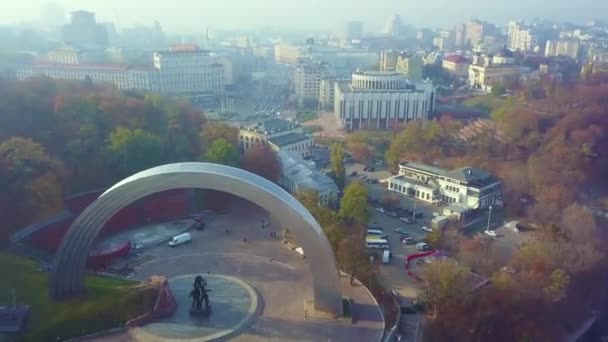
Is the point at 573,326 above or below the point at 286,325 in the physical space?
below

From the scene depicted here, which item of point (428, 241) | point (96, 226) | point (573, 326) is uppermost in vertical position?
point (96, 226)

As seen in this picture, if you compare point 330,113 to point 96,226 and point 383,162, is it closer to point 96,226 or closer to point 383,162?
point 383,162

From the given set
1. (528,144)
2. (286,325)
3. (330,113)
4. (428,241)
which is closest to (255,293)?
(286,325)

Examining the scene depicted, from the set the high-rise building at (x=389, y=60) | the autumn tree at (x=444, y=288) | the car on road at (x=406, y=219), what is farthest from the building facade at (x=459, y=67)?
the autumn tree at (x=444, y=288)

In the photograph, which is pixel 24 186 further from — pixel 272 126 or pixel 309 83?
pixel 309 83

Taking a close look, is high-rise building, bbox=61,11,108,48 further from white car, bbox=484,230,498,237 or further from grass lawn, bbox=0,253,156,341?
grass lawn, bbox=0,253,156,341

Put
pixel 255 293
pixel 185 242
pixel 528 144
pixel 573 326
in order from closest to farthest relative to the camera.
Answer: pixel 255 293
pixel 573 326
pixel 185 242
pixel 528 144

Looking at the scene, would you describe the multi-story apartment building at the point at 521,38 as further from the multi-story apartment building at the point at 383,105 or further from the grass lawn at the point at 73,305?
the grass lawn at the point at 73,305
